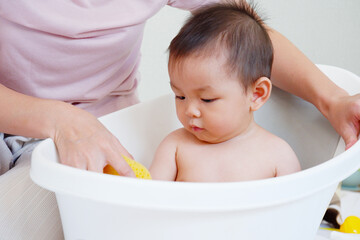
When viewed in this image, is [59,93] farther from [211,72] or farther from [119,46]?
[211,72]

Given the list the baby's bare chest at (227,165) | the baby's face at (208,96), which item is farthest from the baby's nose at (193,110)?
the baby's bare chest at (227,165)

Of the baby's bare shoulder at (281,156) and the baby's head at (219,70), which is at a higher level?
the baby's head at (219,70)

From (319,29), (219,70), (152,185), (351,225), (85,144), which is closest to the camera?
(152,185)

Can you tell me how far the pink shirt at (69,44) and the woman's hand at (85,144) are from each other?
31cm

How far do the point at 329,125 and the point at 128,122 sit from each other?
0.45 meters

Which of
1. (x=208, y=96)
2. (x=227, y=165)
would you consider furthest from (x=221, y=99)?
(x=227, y=165)

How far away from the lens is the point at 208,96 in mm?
902

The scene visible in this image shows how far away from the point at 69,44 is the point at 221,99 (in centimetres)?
35

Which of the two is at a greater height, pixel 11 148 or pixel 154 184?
pixel 154 184

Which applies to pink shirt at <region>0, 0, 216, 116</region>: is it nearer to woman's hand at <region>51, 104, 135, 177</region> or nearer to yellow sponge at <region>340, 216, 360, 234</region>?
woman's hand at <region>51, 104, 135, 177</region>

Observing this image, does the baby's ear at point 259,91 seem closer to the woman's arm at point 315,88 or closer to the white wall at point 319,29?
the woman's arm at point 315,88

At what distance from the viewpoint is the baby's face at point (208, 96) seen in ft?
2.93

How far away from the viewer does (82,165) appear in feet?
2.25

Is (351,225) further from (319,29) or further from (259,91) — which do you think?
(319,29)
